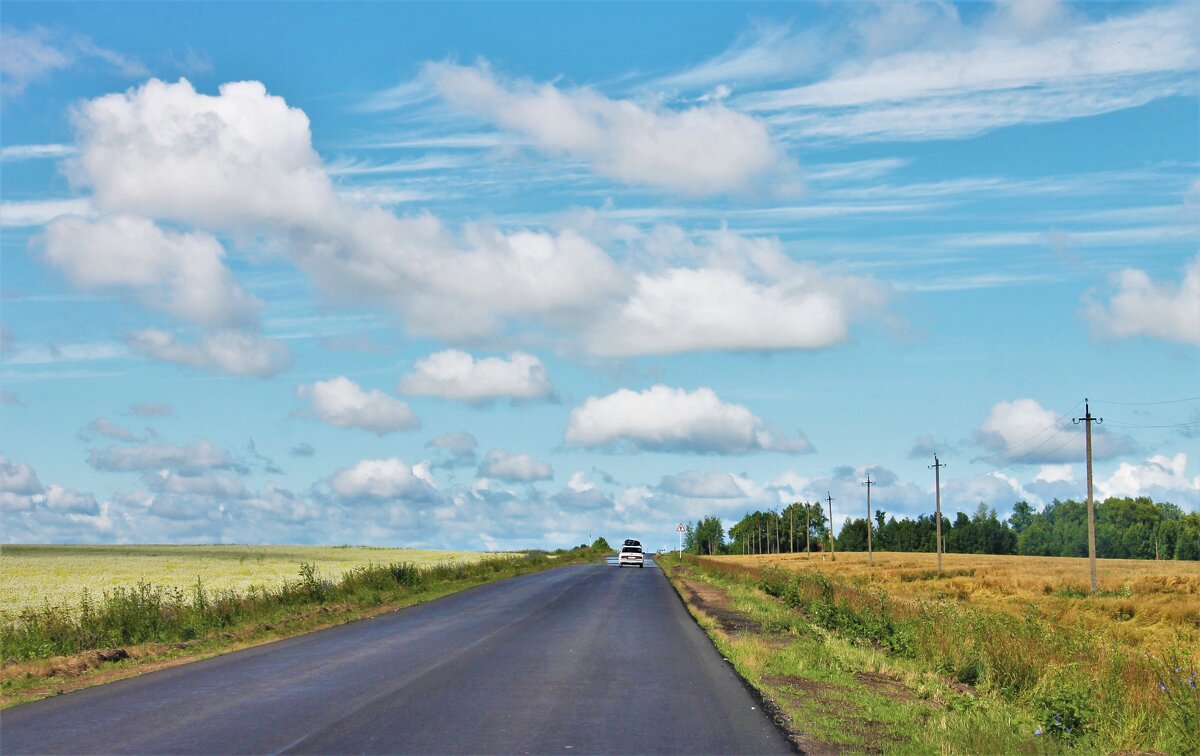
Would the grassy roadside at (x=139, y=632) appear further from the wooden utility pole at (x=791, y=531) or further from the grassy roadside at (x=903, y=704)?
the wooden utility pole at (x=791, y=531)

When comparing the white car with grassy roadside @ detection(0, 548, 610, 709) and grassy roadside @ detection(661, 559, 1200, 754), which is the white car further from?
grassy roadside @ detection(661, 559, 1200, 754)

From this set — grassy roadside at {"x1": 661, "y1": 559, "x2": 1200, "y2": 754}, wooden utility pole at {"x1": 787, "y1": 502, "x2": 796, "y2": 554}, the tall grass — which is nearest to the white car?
the tall grass

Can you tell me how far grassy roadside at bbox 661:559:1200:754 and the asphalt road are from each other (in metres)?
0.61

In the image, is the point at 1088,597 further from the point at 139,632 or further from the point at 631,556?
the point at 139,632

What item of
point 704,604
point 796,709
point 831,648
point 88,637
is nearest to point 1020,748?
point 796,709

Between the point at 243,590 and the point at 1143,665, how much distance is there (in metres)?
32.0

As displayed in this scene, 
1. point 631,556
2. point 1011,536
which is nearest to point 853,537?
point 1011,536

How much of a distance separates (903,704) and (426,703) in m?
5.88

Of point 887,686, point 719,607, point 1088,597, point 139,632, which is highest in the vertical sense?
point 887,686

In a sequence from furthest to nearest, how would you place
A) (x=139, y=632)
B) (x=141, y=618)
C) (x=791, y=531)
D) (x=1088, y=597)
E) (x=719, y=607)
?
(x=791, y=531)
(x=1088, y=597)
(x=719, y=607)
(x=141, y=618)
(x=139, y=632)

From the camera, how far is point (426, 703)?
1194 cm

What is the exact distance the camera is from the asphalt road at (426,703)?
9773 mm

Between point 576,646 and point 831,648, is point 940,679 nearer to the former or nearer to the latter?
point 831,648

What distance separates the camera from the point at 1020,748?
9648mm
